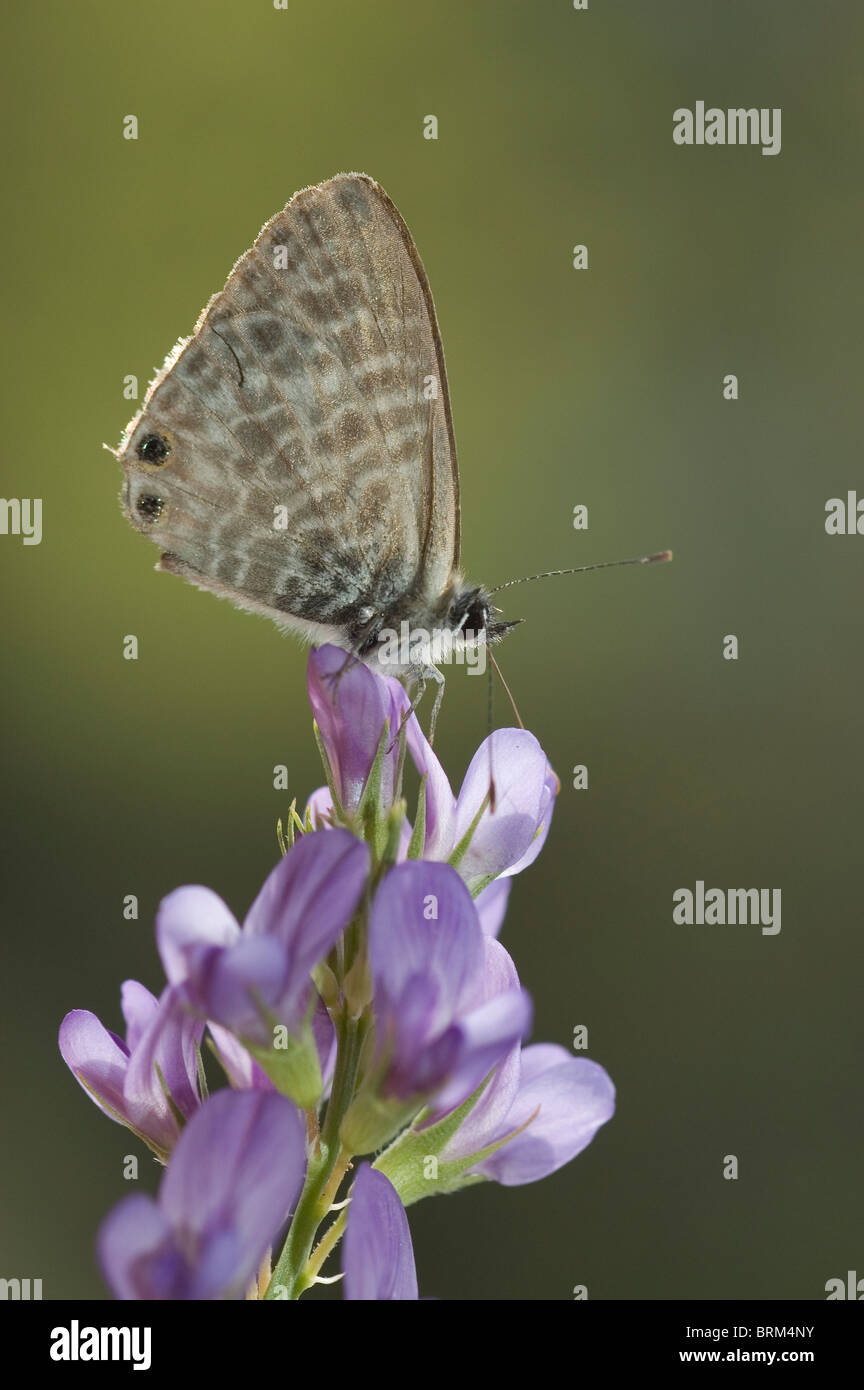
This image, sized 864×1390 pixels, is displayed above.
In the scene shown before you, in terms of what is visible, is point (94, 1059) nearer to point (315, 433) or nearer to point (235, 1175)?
point (235, 1175)

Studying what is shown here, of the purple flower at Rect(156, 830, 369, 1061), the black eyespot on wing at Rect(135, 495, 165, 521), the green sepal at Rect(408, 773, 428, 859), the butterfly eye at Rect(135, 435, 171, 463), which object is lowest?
the purple flower at Rect(156, 830, 369, 1061)

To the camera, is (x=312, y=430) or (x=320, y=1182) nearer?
(x=320, y=1182)

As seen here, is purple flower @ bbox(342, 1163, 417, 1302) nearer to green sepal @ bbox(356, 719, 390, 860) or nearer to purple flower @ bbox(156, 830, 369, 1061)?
purple flower @ bbox(156, 830, 369, 1061)

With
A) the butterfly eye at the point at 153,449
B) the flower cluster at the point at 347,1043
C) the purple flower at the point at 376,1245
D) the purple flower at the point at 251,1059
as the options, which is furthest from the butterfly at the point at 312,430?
the purple flower at the point at 376,1245

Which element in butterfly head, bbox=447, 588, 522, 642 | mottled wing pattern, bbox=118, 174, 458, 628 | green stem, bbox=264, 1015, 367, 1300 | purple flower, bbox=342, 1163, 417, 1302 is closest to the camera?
purple flower, bbox=342, 1163, 417, 1302

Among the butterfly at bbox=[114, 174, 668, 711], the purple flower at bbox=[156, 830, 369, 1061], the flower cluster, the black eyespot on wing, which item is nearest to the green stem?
the flower cluster

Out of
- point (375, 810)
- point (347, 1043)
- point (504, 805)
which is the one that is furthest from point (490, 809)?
point (347, 1043)

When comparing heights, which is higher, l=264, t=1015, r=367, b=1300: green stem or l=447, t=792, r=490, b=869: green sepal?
l=447, t=792, r=490, b=869: green sepal

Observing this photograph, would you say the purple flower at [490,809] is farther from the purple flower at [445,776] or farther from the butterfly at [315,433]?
the butterfly at [315,433]
